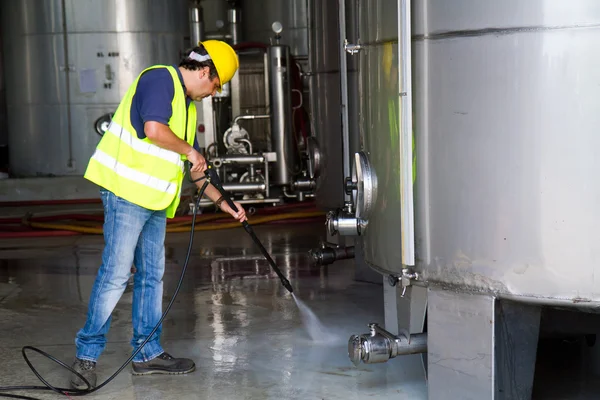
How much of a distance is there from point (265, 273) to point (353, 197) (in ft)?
7.78

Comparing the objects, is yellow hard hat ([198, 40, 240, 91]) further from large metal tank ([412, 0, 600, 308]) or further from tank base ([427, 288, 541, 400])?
tank base ([427, 288, 541, 400])

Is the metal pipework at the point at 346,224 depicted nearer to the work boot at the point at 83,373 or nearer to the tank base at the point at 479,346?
the tank base at the point at 479,346

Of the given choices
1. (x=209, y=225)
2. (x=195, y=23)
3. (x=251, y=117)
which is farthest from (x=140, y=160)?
(x=195, y=23)

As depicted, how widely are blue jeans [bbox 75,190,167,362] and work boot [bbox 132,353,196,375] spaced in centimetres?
3

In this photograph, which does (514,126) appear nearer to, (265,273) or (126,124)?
(126,124)

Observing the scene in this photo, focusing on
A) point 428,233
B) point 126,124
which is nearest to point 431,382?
point 428,233

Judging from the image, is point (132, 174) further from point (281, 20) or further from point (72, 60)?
point (281, 20)

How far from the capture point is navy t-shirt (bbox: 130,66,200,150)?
355 cm

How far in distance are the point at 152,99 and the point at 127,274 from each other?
754 mm

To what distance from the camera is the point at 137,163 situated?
Result: 12.0 feet

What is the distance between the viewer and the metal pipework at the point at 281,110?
9.66 m

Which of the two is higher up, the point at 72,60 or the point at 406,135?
the point at 72,60

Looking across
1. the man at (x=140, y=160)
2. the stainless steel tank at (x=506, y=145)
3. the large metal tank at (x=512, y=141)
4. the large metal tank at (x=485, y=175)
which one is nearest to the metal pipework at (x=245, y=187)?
the man at (x=140, y=160)

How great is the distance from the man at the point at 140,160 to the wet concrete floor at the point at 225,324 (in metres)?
0.40
